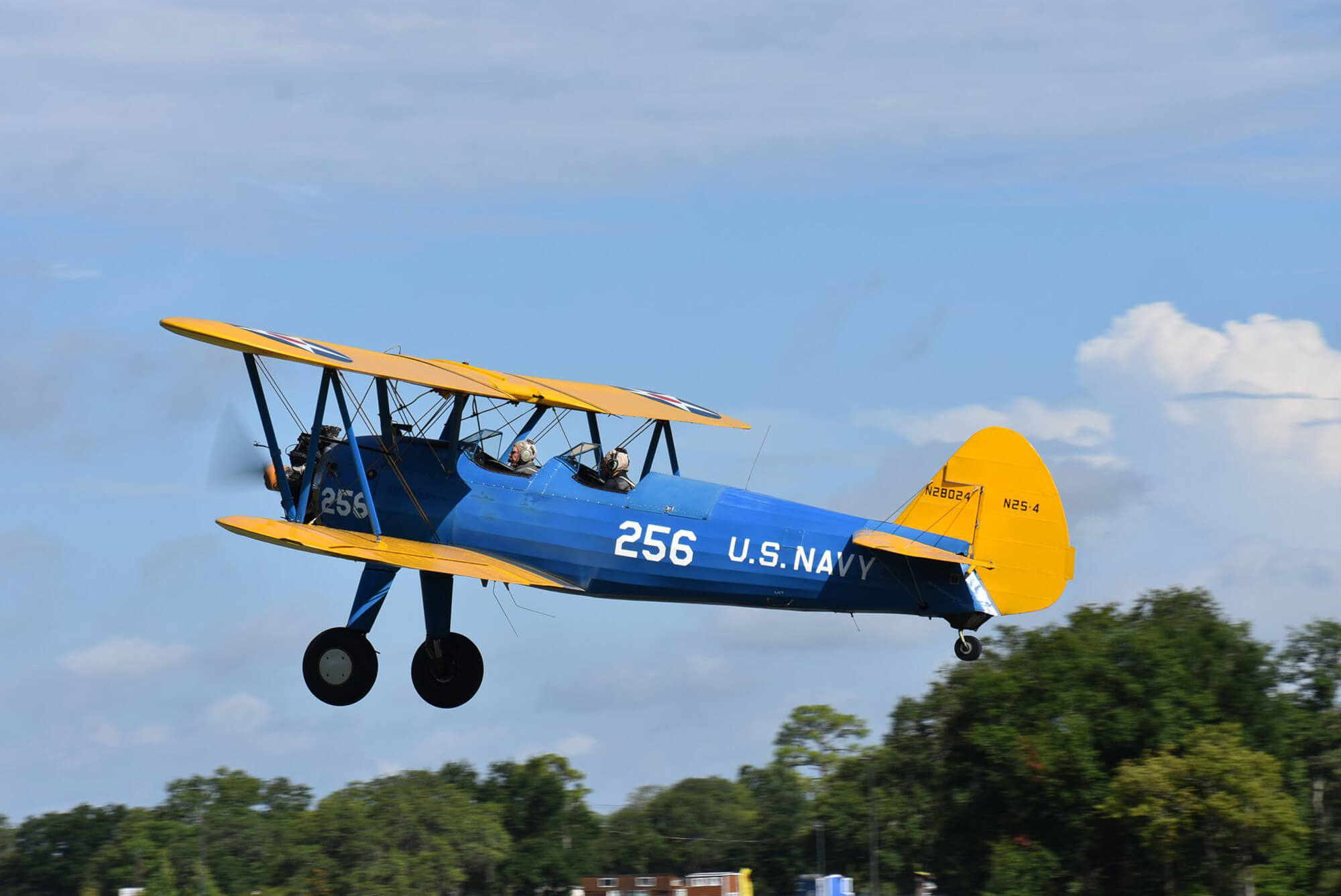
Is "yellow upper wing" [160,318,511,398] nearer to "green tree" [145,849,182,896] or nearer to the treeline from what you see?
the treeline

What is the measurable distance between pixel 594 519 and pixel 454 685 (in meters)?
2.03

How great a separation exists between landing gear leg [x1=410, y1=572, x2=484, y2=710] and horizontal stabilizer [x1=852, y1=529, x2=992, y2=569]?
11.3ft

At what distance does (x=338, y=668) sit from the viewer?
13680 mm

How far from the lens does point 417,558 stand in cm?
1309

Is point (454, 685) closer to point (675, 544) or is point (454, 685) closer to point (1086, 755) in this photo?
point (675, 544)

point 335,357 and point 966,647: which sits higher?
point 335,357

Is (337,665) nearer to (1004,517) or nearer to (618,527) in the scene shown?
(618,527)

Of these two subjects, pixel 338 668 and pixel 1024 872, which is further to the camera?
pixel 1024 872

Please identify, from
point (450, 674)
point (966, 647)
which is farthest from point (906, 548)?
point (450, 674)

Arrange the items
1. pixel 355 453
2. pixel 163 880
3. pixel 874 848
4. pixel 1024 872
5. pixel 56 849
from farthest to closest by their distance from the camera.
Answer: pixel 56 849 < pixel 163 880 < pixel 874 848 < pixel 1024 872 < pixel 355 453

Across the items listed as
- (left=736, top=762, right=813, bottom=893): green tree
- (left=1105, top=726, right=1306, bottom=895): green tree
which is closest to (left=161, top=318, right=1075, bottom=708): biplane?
(left=1105, top=726, right=1306, bottom=895): green tree

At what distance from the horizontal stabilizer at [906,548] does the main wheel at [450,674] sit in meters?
3.42

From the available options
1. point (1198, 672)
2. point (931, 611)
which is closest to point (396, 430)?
point (931, 611)

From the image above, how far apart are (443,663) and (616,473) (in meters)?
2.27
